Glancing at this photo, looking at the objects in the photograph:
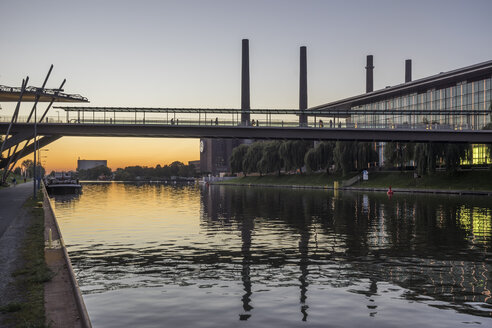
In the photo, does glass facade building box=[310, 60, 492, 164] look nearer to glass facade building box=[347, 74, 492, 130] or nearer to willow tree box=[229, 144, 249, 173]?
glass facade building box=[347, 74, 492, 130]

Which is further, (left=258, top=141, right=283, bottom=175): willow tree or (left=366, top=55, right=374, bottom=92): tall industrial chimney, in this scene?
(left=366, top=55, right=374, bottom=92): tall industrial chimney

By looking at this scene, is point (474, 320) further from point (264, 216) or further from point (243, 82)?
point (243, 82)

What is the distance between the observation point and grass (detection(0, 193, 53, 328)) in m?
11.0

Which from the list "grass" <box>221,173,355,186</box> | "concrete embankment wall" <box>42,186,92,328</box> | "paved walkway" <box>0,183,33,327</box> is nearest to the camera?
"concrete embankment wall" <box>42,186,92,328</box>

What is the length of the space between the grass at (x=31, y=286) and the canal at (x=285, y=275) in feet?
4.36

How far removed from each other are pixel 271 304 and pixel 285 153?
12216cm

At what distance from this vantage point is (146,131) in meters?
74.3

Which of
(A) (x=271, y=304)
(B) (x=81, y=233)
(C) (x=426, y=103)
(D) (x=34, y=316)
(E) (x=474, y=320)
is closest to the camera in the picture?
(D) (x=34, y=316)

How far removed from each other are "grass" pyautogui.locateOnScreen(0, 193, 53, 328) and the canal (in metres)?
1.33

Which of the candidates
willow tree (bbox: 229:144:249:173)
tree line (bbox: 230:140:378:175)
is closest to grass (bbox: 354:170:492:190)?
tree line (bbox: 230:140:378:175)

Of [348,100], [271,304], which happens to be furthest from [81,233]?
[348,100]

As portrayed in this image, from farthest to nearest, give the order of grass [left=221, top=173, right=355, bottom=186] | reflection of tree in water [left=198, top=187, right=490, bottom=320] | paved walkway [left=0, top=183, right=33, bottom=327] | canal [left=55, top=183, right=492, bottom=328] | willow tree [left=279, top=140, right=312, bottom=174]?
willow tree [left=279, top=140, right=312, bottom=174], grass [left=221, top=173, right=355, bottom=186], reflection of tree in water [left=198, top=187, right=490, bottom=320], paved walkway [left=0, top=183, right=33, bottom=327], canal [left=55, top=183, right=492, bottom=328]

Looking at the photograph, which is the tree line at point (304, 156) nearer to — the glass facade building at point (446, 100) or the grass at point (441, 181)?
the grass at point (441, 181)

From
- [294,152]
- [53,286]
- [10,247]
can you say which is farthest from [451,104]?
[53,286]
